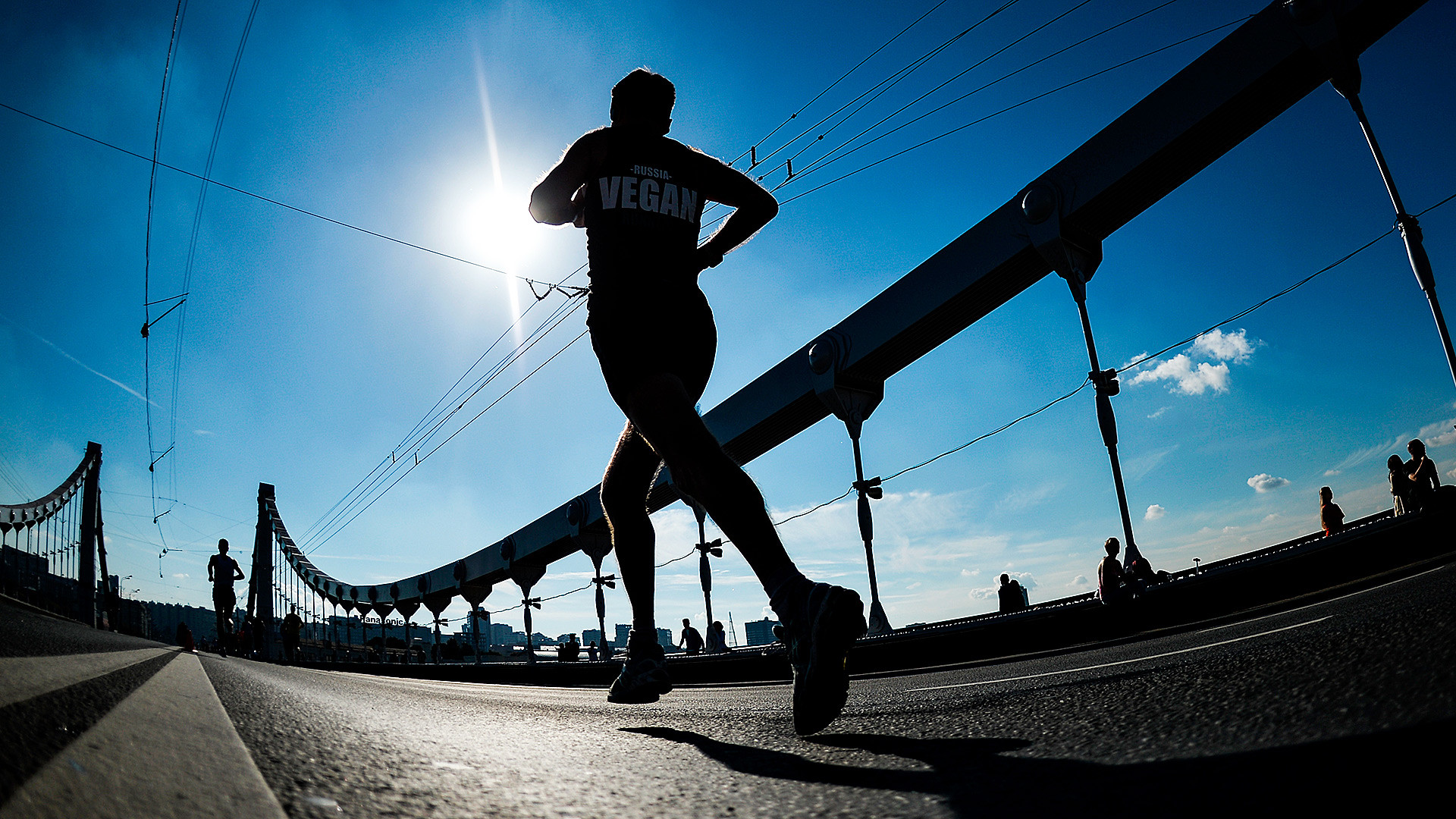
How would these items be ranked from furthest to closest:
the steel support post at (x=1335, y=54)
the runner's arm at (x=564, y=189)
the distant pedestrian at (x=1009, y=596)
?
the distant pedestrian at (x=1009, y=596), the steel support post at (x=1335, y=54), the runner's arm at (x=564, y=189)

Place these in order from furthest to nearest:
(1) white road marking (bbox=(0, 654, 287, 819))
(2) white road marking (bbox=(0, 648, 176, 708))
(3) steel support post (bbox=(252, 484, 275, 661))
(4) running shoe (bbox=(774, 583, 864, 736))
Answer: (3) steel support post (bbox=(252, 484, 275, 661)), (4) running shoe (bbox=(774, 583, 864, 736)), (2) white road marking (bbox=(0, 648, 176, 708)), (1) white road marking (bbox=(0, 654, 287, 819))

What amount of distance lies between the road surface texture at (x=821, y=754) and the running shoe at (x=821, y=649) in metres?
0.04

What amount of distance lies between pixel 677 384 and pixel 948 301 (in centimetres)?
1040

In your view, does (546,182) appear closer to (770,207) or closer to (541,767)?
(770,207)

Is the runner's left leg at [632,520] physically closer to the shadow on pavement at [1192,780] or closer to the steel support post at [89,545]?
the shadow on pavement at [1192,780]

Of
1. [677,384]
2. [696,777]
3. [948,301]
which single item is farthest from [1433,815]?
[948,301]

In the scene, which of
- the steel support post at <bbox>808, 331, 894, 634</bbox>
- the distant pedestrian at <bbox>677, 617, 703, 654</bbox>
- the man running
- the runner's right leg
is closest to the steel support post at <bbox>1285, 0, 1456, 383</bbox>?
the steel support post at <bbox>808, 331, 894, 634</bbox>

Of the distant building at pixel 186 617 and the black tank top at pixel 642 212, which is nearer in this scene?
the black tank top at pixel 642 212

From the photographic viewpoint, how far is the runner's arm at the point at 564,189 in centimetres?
140

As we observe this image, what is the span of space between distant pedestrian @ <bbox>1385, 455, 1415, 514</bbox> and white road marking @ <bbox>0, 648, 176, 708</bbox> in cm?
784

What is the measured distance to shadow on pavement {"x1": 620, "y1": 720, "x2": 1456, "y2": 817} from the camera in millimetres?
317

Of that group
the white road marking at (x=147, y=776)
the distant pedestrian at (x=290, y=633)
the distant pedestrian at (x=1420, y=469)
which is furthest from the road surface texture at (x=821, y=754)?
the distant pedestrian at (x=290, y=633)

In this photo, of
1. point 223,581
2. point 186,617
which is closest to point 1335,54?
point 223,581

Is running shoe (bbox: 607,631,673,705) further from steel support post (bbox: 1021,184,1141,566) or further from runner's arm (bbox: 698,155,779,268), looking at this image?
steel support post (bbox: 1021,184,1141,566)
